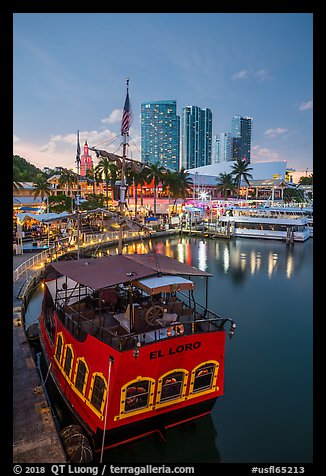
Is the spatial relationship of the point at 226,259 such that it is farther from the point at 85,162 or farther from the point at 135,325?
the point at 85,162

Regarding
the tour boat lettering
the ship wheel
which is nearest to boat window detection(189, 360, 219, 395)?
the tour boat lettering

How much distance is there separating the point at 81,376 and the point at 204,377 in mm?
4045

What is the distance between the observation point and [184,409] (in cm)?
1103

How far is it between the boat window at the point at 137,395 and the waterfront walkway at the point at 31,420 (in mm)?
2132

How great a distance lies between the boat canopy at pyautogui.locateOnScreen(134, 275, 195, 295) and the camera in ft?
34.3

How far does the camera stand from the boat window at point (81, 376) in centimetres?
1077

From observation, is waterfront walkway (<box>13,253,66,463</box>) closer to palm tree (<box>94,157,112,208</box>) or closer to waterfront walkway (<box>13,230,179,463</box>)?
waterfront walkway (<box>13,230,179,463</box>)

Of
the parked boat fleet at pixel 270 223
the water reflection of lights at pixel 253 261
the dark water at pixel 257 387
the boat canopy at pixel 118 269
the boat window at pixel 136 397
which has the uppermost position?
the parked boat fleet at pixel 270 223

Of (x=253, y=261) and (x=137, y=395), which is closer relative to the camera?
(x=137, y=395)

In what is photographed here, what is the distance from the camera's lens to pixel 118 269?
39.4 feet

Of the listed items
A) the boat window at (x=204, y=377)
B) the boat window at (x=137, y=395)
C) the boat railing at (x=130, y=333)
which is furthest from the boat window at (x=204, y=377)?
the boat window at (x=137, y=395)

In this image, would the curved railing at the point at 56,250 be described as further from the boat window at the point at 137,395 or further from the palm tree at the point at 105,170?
the palm tree at the point at 105,170

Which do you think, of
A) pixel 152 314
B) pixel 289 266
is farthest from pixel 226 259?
pixel 152 314
